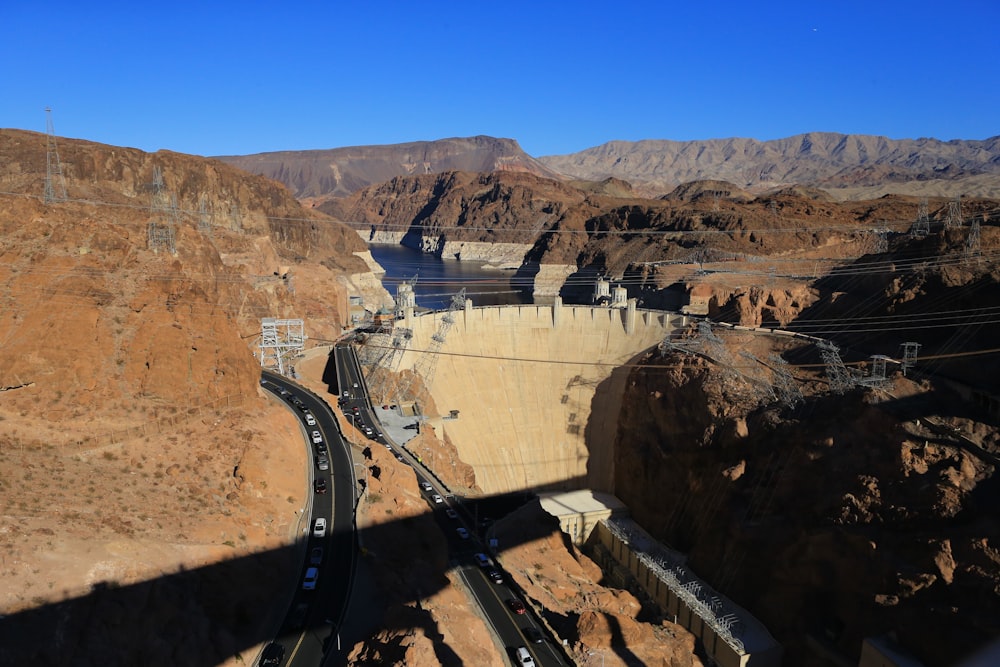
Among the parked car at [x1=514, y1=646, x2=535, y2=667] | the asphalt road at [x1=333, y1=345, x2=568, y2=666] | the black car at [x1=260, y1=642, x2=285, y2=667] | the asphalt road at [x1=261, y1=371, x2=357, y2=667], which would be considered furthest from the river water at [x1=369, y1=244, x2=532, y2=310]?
the black car at [x1=260, y1=642, x2=285, y2=667]

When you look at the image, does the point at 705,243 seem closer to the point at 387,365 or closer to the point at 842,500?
the point at 387,365

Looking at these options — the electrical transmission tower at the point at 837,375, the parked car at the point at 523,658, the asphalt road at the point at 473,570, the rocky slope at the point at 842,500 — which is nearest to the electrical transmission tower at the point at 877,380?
the rocky slope at the point at 842,500

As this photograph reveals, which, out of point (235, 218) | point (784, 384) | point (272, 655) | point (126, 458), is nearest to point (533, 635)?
point (272, 655)

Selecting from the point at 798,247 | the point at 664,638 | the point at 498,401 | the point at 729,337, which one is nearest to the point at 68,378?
the point at 664,638

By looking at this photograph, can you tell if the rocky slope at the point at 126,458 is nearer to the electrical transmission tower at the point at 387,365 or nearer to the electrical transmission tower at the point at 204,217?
the electrical transmission tower at the point at 387,365

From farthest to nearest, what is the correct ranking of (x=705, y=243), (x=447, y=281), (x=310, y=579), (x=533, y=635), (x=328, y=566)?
(x=447, y=281), (x=705, y=243), (x=328, y=566), (x=310, y=579), (x=533, y=635)
